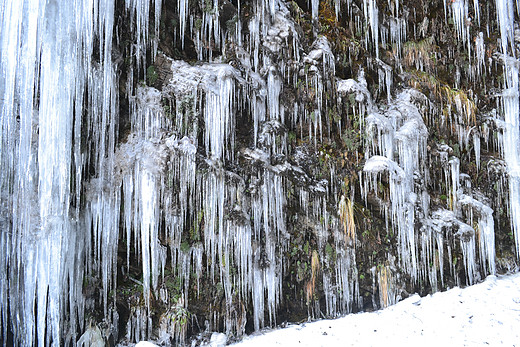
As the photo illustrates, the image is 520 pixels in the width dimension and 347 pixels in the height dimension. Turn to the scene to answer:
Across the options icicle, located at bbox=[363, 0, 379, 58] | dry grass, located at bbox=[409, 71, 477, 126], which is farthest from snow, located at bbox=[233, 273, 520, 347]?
icicle, located at bbox=[363, 0, 379, 58]

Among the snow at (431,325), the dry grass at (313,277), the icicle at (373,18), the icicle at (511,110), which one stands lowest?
the snow at (431,325)

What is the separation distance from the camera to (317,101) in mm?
7340

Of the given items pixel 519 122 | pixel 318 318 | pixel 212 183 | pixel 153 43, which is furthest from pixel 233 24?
pixel 519 122

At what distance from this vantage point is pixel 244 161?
6.80m

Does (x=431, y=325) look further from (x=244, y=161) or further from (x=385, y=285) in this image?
(x=244, y=161)

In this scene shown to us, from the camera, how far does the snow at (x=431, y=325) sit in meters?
5.11

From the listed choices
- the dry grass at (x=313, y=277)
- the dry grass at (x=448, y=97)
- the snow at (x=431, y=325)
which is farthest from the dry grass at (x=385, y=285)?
the dry grass at (x=448, y=97)

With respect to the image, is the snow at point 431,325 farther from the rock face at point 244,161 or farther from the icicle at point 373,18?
the icicle at point 373,18

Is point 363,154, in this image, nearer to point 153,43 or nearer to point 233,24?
point 233,24

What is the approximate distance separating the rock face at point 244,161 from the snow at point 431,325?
2.16 ft

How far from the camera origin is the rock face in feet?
16.8

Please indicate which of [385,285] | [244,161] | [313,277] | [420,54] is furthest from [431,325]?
[420,54]

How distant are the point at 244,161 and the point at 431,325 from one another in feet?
14.0

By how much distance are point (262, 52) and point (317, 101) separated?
158 centimetres
